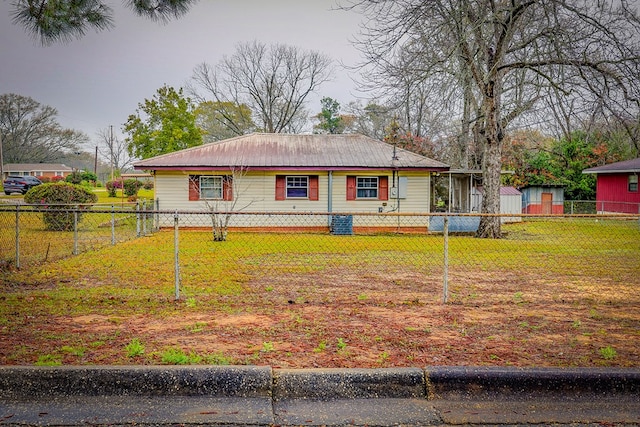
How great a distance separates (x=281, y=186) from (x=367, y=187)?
3667 mm

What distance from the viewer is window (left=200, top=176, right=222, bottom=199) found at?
70.6ft

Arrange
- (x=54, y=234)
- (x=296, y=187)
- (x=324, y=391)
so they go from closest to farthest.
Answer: (x=324, y=391) → (x=54, y=234) → (x=296, y=187)

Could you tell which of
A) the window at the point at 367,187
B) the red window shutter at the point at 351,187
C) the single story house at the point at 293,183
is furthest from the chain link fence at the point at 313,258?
the window at the point at 367,187

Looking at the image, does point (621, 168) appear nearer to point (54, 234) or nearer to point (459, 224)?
point (459, 224)

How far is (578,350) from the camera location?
4.86 m

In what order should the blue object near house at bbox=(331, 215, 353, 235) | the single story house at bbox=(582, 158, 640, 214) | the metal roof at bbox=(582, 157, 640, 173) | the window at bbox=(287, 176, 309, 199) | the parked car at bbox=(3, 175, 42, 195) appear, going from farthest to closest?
1. the parked car at bbox=(3, 175, 42, 195)
2. the single story house at bbox=(582, 158, 640, 214)
3. the metal roof at bbox=(582, 157, 640, 173)
4. the window at bbox=(287, 176, 309, 199)
5. the blue object near house at bbox=(331, 215, 353, 235)

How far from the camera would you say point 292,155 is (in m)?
22.7

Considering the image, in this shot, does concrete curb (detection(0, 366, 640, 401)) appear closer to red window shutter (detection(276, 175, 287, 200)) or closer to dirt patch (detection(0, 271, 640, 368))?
dirt patch (detection(0, 271, 640, 368))

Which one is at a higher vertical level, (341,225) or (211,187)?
(211,187)

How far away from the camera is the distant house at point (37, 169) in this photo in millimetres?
61188

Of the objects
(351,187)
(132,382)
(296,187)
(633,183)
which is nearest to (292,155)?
(296,187)

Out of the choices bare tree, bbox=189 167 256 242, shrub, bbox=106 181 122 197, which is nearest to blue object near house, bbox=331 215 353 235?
bare tree, bbox=189 167 256 242

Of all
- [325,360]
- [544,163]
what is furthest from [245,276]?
[544,163]

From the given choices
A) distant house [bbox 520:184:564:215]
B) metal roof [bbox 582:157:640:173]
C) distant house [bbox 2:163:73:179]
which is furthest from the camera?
distant house [bbox 2:163:73:179]
